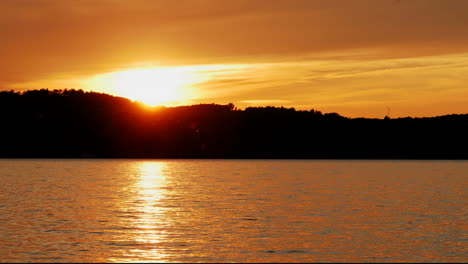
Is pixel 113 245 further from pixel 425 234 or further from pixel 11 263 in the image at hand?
pixel 425 234

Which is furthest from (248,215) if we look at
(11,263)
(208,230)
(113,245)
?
(11,263)

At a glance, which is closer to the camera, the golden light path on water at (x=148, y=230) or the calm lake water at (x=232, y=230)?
the golden light path on water at (x=148, y=230)

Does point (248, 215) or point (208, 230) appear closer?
point (208, 230)

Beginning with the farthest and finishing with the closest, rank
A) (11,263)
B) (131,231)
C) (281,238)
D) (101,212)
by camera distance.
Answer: (101,212)
(131,231)
(281,238)
(11,263)

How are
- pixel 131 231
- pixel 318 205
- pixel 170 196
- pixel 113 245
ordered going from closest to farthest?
pixel 113 245, pixel 131 231, pixel 318 205, pixel 170 196

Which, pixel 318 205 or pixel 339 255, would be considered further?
pixel 318 205

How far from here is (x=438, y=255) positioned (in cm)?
3691

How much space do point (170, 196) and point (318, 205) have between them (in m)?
23.4

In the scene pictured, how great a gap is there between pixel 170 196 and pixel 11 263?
49.9 metres

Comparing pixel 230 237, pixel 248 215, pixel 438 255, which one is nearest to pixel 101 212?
pixel 248 215

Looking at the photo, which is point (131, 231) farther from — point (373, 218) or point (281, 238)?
point (373, 218)

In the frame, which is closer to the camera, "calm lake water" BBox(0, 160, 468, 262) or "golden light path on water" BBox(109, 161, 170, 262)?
"golden light path on water" BBox(109, 161, 170, 262)

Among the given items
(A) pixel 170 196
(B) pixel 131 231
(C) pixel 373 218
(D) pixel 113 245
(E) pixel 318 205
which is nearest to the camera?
(D) pixel 113 245

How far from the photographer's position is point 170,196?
83.4m
